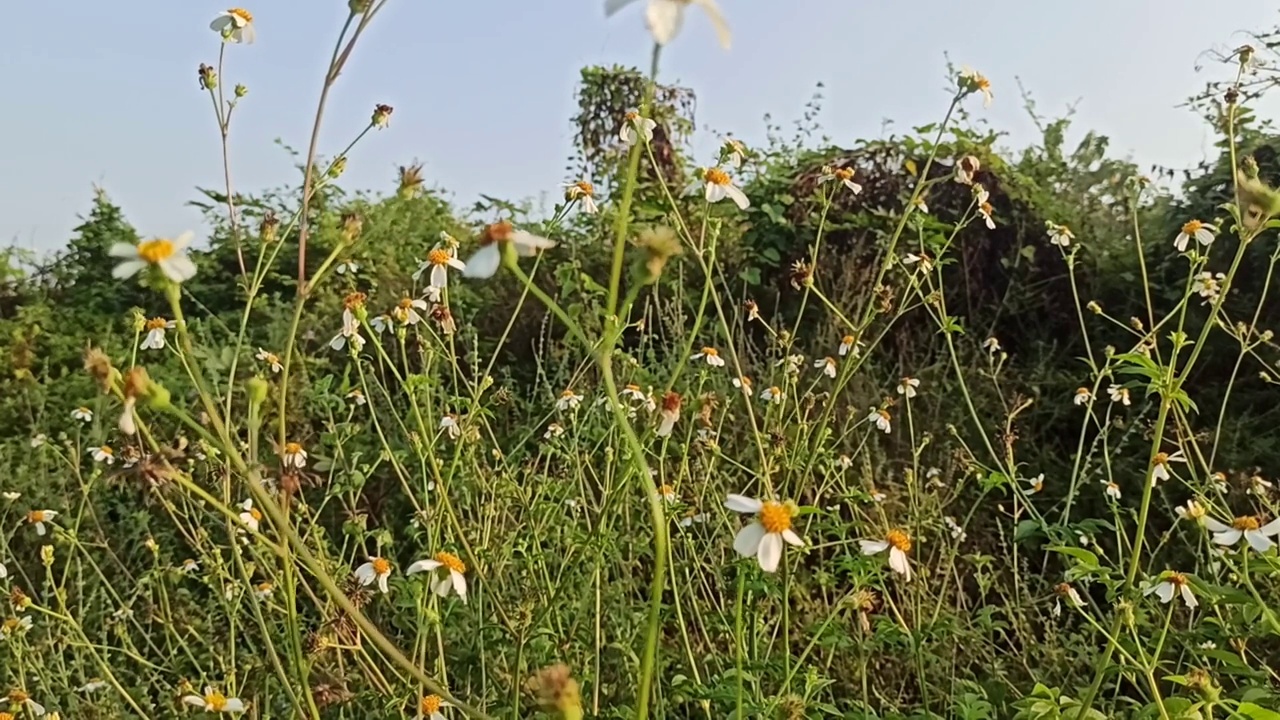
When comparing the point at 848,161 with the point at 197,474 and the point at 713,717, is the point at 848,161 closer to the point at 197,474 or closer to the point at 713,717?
the point at 197,474

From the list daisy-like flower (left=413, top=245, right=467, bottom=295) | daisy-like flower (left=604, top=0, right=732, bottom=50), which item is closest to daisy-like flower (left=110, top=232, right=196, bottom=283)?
daisy-like flower (left=604, top=0, right=732, bottom=50)

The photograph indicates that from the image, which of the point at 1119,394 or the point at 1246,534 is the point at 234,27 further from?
the point at 1119,394

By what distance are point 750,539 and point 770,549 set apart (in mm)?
34

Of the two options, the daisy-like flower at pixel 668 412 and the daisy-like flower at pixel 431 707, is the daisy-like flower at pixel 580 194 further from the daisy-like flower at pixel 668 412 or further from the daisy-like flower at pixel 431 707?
the daisy-like flower at pixel 431 707

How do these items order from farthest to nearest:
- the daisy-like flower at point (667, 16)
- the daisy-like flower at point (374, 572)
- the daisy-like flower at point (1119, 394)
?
the daisy-like flower at point (1119, 394)
the daisy-like flower at point (374, 572)
the daisy-like flower at point (667, 16)

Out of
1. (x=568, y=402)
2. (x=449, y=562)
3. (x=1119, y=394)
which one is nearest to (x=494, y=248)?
(x=449, y=562)

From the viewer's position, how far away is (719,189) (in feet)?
5.99

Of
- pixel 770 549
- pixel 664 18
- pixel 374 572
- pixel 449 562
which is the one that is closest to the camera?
pixel 664 18

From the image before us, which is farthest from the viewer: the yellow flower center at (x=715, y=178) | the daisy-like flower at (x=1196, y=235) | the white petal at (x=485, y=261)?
the daisy-like flower at (x=1196, y=235)

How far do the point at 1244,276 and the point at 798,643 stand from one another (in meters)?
2.56

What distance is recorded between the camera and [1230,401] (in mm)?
3801

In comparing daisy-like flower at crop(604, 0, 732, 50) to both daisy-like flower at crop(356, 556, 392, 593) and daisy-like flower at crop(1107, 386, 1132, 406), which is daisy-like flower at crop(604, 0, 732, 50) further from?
daisy-like flower at crop(1107, 386, 1132, 406)

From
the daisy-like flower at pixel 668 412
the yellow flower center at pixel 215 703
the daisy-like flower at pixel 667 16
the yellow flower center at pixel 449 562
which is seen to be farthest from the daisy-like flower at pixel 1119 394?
the daisy-like flower at pixel 667 16

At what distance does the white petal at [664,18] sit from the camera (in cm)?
71
